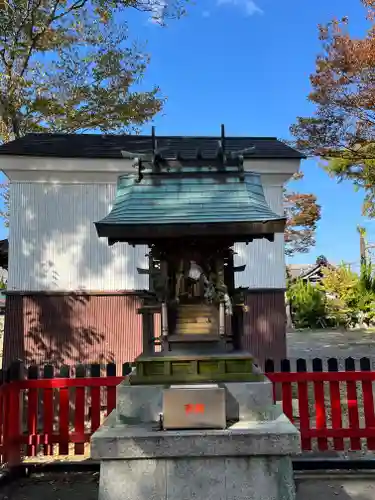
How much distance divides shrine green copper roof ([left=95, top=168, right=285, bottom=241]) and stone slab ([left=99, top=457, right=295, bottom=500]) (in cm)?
223

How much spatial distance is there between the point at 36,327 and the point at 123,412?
4.69 metres

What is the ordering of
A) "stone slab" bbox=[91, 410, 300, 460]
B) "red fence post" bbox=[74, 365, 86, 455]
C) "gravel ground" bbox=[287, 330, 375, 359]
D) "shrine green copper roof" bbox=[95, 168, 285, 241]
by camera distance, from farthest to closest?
"gravel ground" bbox=[287, 330, 375, 359], "red fence post" bbox=[74, 365, 86, 455], "shrine green copper roof" bbox=[95, 168, 285, 241], "stone slab" bbox=[91, 410, 300, 460]

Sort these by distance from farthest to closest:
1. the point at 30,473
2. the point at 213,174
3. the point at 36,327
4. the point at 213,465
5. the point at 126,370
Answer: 1. the point at 36,327
2. the point at 126,370
3. the point at 30,473
4. the point at 213,174
5. the point at 213,465

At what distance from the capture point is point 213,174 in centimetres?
478

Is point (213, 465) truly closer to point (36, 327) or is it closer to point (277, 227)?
point (277, 227)

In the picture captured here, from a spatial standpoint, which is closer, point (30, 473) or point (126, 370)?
point (30, 473)

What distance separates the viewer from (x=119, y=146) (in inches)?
373

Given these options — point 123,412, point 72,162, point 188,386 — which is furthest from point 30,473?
point 72,162

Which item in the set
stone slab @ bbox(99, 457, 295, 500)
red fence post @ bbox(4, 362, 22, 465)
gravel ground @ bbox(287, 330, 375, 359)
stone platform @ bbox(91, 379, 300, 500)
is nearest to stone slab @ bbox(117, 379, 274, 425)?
stone platform @ bbox(91, 379, 300, 500)

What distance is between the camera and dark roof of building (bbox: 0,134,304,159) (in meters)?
8.55

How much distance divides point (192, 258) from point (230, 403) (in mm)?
1610

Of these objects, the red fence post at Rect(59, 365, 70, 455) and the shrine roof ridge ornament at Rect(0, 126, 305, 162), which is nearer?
the red fence post at Rect(59, 365, 70, 455)

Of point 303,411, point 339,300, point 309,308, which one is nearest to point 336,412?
point 303,411

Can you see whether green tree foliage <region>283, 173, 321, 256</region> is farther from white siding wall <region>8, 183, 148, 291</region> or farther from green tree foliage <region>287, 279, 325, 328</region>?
white siding wall <region>8, 183, 148, 291</region>
